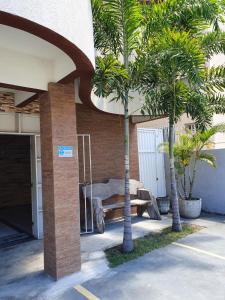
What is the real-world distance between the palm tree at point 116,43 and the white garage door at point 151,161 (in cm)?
432

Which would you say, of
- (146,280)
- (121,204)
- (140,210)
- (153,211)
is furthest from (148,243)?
(140,210)

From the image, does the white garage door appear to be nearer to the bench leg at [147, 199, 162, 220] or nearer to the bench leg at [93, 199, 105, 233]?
→ the bench leg at [147, 199, 162, 220]

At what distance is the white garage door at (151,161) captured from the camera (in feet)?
32.7

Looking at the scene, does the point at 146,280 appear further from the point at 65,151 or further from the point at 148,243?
the point at 65,151

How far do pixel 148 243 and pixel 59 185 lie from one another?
2.77 metres

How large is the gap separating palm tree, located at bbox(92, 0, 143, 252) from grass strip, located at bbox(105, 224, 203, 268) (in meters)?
0.20

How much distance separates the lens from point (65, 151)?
15.6 feet

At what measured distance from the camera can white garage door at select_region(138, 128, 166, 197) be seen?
9.96 meters

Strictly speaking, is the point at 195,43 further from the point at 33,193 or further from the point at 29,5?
the point at 33,193

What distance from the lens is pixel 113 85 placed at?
5285 millimetres

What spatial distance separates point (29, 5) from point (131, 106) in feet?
17.4

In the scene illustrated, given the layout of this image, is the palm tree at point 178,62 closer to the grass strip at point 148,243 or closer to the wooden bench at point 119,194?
the grass strip at point 148,243

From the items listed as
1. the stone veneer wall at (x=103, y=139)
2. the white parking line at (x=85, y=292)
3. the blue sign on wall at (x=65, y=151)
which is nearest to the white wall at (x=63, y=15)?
the blue sign on wall at (x=65, y=151)

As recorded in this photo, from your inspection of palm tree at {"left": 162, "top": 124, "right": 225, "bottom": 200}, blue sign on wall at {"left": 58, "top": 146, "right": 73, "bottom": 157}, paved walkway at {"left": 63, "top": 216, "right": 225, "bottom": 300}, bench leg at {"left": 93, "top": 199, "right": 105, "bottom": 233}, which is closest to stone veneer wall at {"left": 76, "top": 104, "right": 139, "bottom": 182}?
bench leg at {"left": 93, "top": 199, "right": 105, "bottom": 233}
